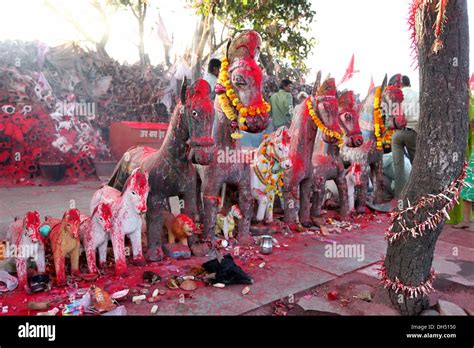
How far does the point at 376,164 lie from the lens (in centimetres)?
676

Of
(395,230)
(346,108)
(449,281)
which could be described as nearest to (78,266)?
(395,230)

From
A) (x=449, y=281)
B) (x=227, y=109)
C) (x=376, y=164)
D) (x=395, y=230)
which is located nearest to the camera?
(x=395, y=230)

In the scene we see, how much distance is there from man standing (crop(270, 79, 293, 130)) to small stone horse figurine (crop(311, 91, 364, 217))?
7.25 feet

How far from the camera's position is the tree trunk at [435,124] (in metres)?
2.59

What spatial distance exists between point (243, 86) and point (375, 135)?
3.50 m

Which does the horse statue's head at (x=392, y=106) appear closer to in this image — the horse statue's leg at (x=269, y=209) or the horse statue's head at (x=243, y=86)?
the horse statue's leg at (x=269, y=209)

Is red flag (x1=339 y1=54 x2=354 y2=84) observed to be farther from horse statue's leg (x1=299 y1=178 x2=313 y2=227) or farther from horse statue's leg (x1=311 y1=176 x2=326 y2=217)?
horse statue's leg (x1=299 y1=178 x2=313 y2=227)

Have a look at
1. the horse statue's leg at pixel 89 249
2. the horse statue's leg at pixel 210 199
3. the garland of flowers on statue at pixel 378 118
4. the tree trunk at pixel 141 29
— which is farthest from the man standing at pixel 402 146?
the tree trunk at pixel 141 29

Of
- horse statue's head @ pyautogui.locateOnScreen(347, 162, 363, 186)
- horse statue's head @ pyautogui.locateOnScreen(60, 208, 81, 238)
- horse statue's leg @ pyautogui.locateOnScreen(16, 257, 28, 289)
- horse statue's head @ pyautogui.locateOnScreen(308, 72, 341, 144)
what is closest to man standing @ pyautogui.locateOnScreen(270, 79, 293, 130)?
horse statue's head @ pyautogui.locateOnScreen(347, 162, 363, 186)

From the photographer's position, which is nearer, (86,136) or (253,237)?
(253,237)

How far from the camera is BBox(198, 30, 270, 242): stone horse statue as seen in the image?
13.1 feet
